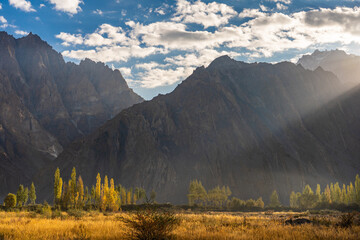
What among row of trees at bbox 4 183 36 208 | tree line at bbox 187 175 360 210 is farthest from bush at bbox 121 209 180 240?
tree line at bbox 187 175 360 210

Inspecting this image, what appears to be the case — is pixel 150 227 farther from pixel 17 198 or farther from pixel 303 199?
pixel 17 198

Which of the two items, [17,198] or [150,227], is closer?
[150,227]

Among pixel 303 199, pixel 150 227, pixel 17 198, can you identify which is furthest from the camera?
pixel 303 199

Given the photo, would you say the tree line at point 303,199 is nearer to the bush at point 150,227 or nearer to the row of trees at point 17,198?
the row of trees at point 17,198

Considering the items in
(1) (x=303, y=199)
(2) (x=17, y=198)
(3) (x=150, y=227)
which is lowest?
(1) (x=303, y=199)

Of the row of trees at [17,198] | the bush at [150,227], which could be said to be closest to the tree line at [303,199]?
the row of trees at [17,198]

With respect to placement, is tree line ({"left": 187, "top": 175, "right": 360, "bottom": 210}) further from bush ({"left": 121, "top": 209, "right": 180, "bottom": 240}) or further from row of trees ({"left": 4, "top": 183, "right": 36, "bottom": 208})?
bush ({"left": 121, "top": 209, "right": 180, "bottom": 240})

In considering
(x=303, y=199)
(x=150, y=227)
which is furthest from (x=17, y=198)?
(x=150, y=227)

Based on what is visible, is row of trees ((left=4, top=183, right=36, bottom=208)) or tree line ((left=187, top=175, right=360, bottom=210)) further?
tree line ((left=187, top=175, right=360, bottom=210))

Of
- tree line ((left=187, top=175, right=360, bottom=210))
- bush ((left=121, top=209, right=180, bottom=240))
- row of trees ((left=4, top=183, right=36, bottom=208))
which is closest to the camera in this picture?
bush ((left=121, top=209, right=180, bottom=240))

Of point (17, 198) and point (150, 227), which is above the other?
point (150, 227)

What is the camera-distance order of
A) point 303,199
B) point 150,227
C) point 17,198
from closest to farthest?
point 150,227 → point 17,198 → point 303,199

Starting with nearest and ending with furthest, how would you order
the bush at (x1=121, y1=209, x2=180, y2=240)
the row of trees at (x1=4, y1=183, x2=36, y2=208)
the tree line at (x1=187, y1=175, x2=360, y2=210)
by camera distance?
the bush at (x1=121, y1=209, x2=180, y2=240), the row of trees at (x1=4, y1=183, x2=36, y2=208), the tree line at (x1=187, y1=175, x2=360, y2=210)

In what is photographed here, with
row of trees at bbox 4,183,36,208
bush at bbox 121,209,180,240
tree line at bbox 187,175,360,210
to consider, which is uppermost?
bush at bbox 121,209,180,240
